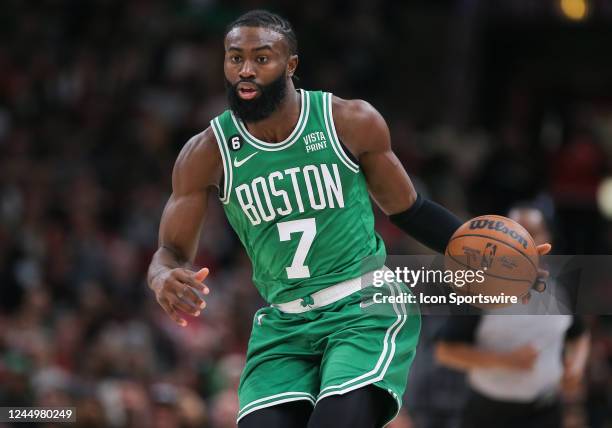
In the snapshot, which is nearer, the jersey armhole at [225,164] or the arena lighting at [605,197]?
the jersey armhole at [225,164]

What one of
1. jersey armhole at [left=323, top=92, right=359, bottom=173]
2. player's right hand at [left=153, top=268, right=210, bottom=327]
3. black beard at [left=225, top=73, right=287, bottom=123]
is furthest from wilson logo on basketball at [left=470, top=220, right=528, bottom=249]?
player's right hand at [left=153, top=268, right=210, bottom=327]

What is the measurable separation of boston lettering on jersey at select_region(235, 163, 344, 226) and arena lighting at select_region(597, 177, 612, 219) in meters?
9.52

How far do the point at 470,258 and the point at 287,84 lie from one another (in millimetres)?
1269

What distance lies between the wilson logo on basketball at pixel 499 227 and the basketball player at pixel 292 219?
1.55 feet

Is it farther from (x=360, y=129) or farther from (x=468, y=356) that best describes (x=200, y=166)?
(x=468, y=356)

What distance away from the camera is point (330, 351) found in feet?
18.6

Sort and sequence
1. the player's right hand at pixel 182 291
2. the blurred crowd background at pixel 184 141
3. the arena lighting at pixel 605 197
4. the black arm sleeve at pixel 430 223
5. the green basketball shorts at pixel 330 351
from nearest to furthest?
the player's right hand at pixel 182 291
the green basketball shorts at pixel 330 351
the black arm sleeve at pixel 430 223
the blurred crowd background at pixel 184 141
the arena lighting at pixel 605 197

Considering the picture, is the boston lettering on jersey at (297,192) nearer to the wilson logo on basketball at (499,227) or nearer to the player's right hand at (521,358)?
the wilson logo on basketball at (499,227)

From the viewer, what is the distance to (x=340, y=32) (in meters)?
15.7

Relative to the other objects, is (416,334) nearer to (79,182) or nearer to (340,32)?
(79,182)

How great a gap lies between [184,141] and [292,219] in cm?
820

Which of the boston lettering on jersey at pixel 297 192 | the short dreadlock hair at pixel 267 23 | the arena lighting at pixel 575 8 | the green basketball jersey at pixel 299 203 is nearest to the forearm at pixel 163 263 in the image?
the green basketball jersey at pixel 299 203

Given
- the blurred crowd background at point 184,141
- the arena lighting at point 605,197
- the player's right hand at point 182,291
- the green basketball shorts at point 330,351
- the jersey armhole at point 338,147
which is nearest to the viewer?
the player's right hand at point 182,291

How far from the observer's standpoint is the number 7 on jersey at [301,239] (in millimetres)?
5820
